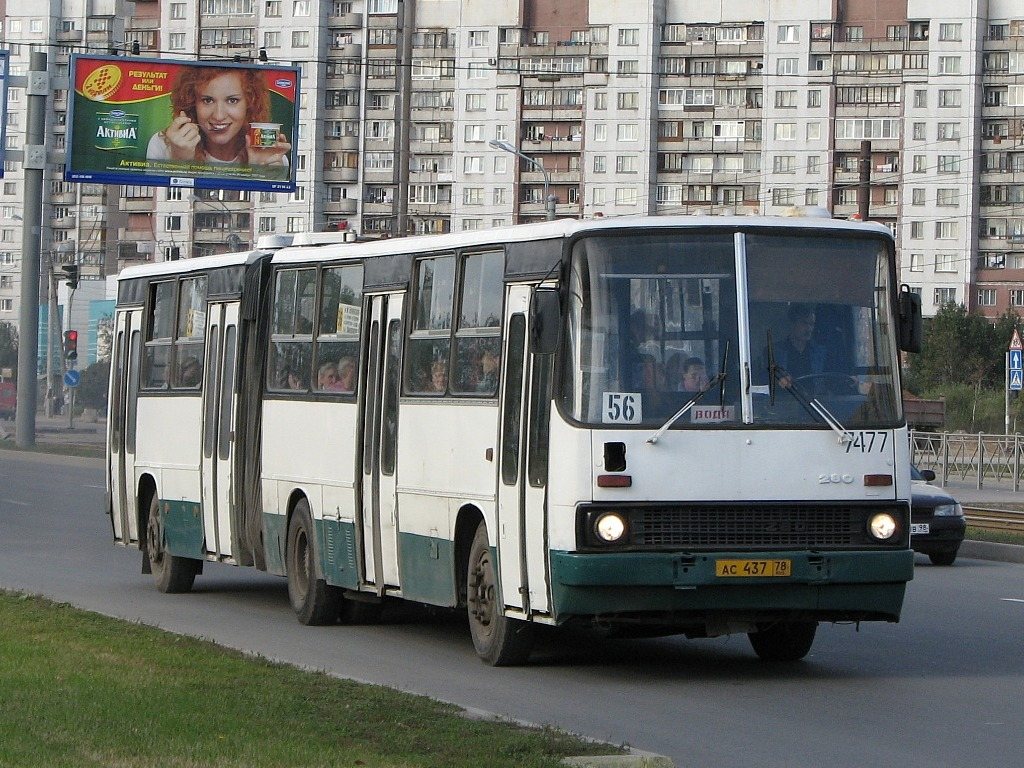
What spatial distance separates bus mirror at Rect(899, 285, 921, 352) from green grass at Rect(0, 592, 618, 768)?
3.89m

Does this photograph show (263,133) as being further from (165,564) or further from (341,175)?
(341,175)

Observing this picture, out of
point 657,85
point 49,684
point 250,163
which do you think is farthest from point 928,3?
point 49,684

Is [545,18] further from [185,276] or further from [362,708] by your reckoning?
[362,708]

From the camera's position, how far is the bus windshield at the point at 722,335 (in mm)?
12000

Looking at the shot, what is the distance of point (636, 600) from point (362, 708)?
8.04 ft

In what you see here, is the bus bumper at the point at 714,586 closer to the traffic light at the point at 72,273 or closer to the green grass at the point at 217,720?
the green grass at the point at 217,720

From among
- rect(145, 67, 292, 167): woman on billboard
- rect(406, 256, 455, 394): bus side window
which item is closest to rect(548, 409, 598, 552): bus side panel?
rect(406, 256, 455, 394): bus side window

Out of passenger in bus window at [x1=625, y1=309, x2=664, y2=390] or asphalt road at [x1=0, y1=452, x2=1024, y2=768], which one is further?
passenger in bus window at [x1=625, y1=309, x2=664, y2=390]

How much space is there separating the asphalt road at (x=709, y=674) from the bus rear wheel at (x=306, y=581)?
146mm

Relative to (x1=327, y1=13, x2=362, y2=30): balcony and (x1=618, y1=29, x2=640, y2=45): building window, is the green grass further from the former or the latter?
(x1=327, y1=13, x2=362, y2=30): balcony

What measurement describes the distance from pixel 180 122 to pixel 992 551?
76.3 feet

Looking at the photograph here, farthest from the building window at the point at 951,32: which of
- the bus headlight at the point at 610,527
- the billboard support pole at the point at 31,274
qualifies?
the bus headlight at the point at 610,527

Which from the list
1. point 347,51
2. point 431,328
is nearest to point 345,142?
point 347,51

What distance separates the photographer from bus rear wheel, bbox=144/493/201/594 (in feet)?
61.1
